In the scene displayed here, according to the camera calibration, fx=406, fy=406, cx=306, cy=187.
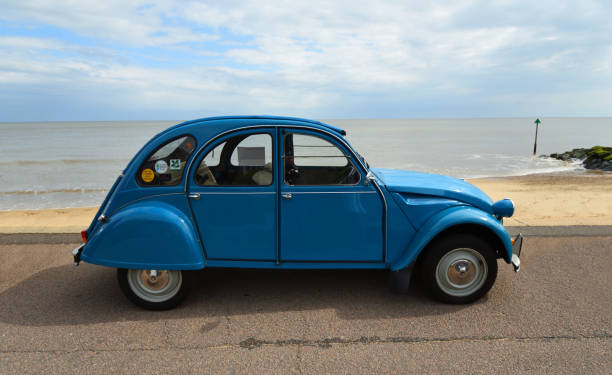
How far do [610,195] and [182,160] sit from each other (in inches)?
497

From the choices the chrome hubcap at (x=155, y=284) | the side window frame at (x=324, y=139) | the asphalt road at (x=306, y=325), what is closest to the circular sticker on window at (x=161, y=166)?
the chrome hubcap at (x=155, y=284)

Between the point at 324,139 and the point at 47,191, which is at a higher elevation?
the point at 324,139

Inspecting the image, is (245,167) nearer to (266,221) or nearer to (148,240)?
(266,221)

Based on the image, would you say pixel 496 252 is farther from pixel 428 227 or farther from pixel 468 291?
pixel 428 227

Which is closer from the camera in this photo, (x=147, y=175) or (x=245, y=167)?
(x=147, y=175)

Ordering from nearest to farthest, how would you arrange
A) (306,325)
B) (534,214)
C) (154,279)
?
(306,325), (154,279), (534,214)

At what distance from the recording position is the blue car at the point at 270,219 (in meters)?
3.72

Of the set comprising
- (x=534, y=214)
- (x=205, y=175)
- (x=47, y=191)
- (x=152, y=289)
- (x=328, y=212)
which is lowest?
(x=47, y=191)

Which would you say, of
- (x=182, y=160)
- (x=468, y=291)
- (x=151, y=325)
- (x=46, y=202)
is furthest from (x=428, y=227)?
(x=46, y=202)

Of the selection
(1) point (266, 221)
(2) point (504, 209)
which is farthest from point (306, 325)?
(2) point (504, 209)

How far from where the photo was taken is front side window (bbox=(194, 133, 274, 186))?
12.5ft

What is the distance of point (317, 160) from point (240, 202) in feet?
3.06

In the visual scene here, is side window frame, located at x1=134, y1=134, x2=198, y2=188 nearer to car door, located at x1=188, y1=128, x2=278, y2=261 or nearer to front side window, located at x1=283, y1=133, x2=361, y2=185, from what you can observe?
car door, located at x1=188, y1=128, x2=278, y2=261

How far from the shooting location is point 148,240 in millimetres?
3666
